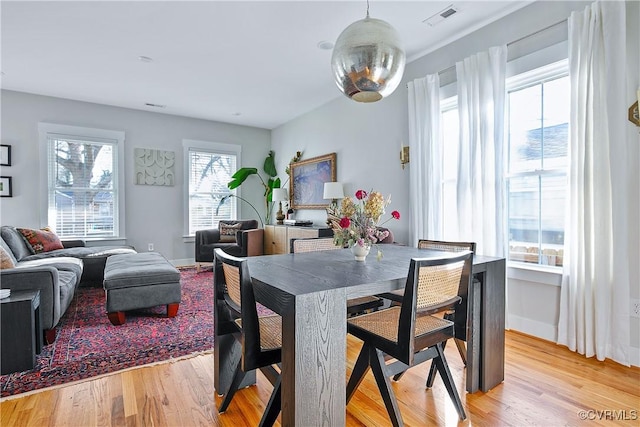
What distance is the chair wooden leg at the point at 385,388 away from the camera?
1.50 metres

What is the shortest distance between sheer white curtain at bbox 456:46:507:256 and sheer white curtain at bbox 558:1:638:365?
512 mm

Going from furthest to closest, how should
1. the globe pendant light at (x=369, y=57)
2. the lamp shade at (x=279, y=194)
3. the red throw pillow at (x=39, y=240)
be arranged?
the lamp shade at (x=279, y=194)
the red throw pillow at (x=39, y=240)
the globe pendant light at (x=369, y=57)

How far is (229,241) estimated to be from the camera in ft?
18.9

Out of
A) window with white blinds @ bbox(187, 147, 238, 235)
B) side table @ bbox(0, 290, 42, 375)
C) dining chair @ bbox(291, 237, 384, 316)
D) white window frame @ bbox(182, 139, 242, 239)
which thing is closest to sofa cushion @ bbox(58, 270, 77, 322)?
side table @ bbox(0, 290, 42, 375)

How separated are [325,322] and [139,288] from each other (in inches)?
95.0

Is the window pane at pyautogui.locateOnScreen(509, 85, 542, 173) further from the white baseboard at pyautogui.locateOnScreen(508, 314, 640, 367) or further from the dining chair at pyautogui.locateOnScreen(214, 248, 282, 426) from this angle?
the dining chair at pyautogui.locateOnScreen(214, 248, 282, 426)

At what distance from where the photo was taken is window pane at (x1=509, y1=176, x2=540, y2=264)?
2869mm

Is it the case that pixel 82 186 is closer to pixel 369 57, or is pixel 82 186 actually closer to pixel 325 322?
pixel 369 57

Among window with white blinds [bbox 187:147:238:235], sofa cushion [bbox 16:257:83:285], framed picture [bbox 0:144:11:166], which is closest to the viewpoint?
sofa cushion [bbox 16:257:83:285]

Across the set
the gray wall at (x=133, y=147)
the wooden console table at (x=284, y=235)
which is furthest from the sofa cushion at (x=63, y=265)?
the wooden console table at (x=284, y=235)

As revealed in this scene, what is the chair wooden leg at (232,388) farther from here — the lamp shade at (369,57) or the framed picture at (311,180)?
the framed picture at (311,180)

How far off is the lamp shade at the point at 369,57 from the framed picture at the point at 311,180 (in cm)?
348

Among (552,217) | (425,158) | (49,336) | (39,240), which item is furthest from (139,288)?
(552,217)

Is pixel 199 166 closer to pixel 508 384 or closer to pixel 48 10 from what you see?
pixel 48 10
